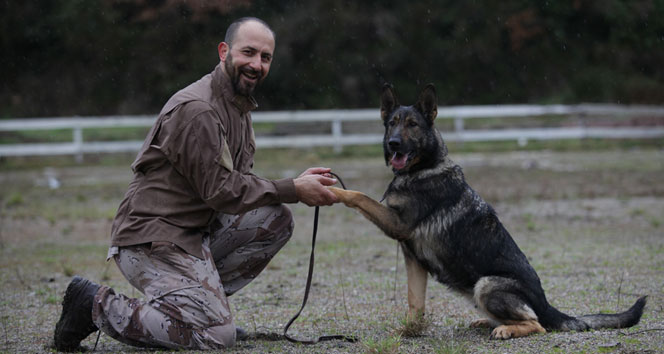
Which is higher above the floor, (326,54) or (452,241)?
(326,54)

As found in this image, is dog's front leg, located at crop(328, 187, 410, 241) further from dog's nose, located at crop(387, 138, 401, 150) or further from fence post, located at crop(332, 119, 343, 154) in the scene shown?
fence post, located at crop(332, 119, 343, 154)

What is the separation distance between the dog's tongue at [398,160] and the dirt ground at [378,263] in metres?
1.09

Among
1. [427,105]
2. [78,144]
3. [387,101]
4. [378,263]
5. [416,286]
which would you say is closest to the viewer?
[416,286]

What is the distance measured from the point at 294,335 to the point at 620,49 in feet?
94.6

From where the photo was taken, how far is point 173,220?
4.79 m

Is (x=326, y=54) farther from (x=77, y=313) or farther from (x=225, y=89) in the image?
(x=77, y=313)

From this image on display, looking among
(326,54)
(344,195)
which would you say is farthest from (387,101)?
(326,54)

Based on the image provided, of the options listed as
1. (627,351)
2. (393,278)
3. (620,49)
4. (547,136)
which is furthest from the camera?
(620,49)

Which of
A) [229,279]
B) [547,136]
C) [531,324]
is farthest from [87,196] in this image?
[547,136]

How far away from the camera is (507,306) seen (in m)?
4.94

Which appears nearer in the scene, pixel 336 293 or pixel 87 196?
pixel 336 293

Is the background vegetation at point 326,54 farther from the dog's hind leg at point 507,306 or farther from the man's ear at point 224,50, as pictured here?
the dog's hind leg at point 507,306

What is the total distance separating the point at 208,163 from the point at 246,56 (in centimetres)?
82

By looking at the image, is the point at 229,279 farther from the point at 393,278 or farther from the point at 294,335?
the point at 393,278
